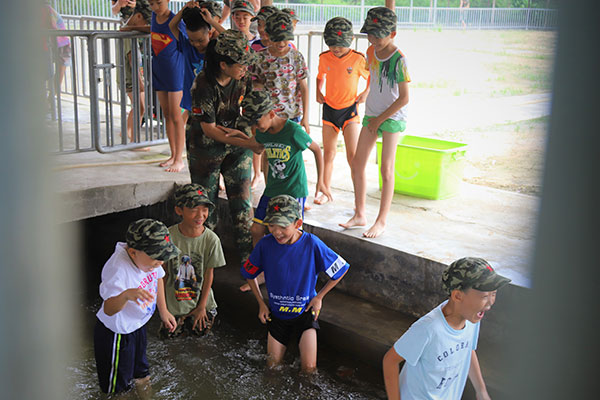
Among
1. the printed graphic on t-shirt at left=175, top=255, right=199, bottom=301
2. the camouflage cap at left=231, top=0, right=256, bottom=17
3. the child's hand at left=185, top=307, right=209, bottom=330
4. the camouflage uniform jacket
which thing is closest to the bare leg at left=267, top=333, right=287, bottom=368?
the child's hand at left=185, top=307, right=209, bottom=330

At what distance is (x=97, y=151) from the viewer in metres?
7.00

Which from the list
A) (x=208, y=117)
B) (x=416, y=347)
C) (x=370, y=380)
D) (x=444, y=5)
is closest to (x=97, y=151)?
(x=208, y=117)

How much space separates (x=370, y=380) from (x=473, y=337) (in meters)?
1.38

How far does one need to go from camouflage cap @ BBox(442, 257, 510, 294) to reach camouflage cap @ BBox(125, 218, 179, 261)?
1.56 m

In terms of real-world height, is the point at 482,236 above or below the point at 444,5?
below

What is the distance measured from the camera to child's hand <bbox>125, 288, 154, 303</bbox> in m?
3.35

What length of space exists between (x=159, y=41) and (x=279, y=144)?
221cm

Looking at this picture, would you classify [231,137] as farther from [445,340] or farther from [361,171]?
[445,340]

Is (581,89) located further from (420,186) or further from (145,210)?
(145,210)

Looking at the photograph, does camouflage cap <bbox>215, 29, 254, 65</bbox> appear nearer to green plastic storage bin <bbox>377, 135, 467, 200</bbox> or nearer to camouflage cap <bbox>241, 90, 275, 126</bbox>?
camouflage cap <bbox>241, 90, 275, 126</bbox>

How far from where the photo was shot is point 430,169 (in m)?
6.03

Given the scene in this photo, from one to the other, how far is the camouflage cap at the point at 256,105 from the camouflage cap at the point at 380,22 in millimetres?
929

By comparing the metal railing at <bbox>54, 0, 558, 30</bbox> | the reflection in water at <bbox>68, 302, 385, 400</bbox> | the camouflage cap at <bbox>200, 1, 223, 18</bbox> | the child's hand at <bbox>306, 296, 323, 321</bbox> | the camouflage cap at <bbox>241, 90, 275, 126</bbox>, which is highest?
the metal railing at <bbox>54, 0, 558, 30</bbox>

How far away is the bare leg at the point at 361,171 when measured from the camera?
5.07 m
